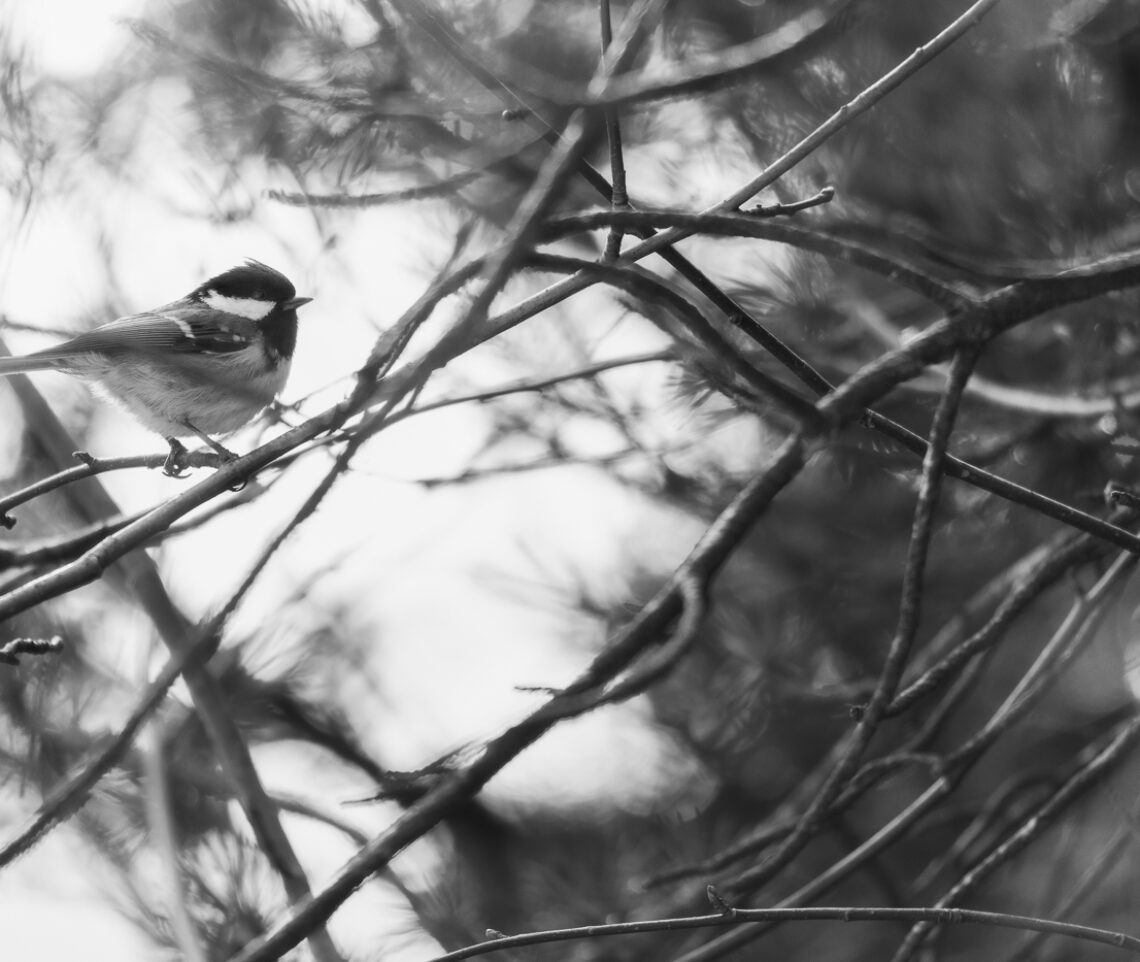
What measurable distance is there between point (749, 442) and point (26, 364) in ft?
6.80

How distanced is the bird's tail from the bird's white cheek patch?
25.7 inches

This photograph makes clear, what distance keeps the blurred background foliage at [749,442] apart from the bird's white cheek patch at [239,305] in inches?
19.1

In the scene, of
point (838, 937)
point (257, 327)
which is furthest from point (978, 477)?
point (257, 327)

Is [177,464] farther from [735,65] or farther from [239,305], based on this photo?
[735,65]

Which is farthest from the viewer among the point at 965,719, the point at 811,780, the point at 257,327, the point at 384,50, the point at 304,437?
the point at 257,327

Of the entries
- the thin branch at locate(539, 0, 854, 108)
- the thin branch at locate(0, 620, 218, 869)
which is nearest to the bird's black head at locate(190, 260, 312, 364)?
the thin branch at locate(539, 0, 854, 108)

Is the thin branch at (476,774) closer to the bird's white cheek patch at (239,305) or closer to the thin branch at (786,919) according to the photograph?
the thin branch at (786,919)

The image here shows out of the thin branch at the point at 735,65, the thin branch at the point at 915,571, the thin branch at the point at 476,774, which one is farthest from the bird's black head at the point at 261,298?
the thin branch at the point at 476,774

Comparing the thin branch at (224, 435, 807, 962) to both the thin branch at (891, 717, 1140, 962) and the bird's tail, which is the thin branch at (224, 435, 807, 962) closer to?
the thin branch at (891, 717, 1140, 962)

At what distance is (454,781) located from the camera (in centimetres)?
96

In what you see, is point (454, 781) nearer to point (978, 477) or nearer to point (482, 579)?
point (978, 477)

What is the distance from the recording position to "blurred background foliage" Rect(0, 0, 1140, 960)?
278 centimetres

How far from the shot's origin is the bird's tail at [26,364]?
3018 millimetres

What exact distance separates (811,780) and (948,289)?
1722 mm
